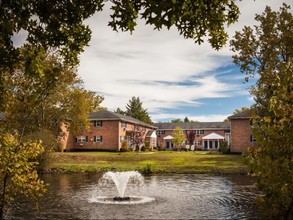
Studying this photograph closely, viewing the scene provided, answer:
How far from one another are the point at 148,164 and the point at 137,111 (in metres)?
78.7

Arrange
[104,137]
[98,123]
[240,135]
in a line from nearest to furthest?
[240,135]
[104,137]
[98,123]

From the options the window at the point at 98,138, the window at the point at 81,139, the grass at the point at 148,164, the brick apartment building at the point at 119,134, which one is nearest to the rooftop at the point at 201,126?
the brick apartment building at the point at 119,134

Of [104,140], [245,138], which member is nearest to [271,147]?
[245,138]

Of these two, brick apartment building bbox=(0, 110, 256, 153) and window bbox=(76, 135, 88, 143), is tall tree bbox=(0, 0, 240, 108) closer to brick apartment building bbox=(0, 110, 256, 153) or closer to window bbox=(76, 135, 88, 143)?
brick apartment building bbox=(0, 110, 256, 153)

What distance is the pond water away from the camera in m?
16.9

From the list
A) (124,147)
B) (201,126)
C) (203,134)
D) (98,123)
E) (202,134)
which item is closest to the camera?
(124,147)

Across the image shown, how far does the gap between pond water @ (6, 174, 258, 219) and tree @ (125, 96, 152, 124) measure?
284 ft

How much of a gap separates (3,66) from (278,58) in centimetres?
3501

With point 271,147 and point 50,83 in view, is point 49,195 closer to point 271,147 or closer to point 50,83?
point 50,83

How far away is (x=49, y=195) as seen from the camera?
906 inches

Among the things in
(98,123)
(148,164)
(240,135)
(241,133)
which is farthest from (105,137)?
(148,164)

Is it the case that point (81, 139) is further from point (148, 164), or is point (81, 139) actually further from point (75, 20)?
point (75, 20)

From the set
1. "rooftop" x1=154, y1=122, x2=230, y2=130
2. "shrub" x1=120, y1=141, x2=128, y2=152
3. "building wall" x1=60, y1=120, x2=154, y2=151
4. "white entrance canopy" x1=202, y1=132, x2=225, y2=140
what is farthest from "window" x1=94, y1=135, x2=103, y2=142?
"rooftop" x1=154, y1=122, x2=230, y2=130

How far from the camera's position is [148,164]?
39.9 m
